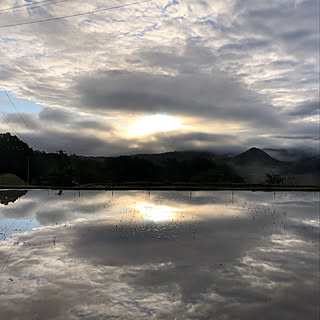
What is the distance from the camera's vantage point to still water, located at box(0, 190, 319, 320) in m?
7.82

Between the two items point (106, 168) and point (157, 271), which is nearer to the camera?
point (157, 271)

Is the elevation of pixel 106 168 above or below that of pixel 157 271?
above

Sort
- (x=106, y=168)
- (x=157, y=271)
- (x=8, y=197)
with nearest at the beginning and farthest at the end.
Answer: (x=157, y=271), (x=8, y=197), (x=106, y=168)

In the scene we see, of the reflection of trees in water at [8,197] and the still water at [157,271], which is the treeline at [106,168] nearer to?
the reflection of trees in water at [8,197]

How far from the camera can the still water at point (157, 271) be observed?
7824 millimetres

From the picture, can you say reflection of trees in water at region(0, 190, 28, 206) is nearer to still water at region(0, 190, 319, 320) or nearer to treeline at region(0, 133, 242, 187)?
still water at region(0, 190, 319, 320)

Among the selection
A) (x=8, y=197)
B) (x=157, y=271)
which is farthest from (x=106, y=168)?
(x=157, y=271)

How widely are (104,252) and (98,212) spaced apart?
11901 mm

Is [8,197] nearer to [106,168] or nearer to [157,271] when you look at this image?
[157,271]

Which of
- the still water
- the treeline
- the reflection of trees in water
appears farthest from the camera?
the treeline

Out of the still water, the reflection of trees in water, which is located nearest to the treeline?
the reflection of trees in water

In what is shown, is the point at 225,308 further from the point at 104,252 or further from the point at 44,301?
the point at 104,252

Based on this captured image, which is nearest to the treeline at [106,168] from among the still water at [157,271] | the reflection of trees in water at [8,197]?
the reflection of trees in water at [8,197]

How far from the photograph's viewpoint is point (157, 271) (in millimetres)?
10445
